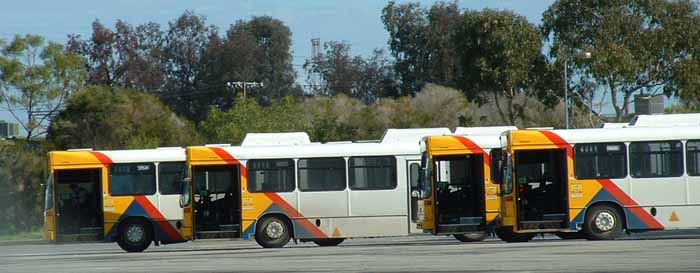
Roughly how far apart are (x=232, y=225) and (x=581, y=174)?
28.3 ft

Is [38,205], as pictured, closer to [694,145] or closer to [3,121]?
[3,121]

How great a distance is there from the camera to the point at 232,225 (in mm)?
30969

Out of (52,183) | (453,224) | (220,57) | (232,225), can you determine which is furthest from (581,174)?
(220,57)

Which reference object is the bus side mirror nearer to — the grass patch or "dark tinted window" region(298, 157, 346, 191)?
"dark tinted window" region(298, 157, 346, 191)

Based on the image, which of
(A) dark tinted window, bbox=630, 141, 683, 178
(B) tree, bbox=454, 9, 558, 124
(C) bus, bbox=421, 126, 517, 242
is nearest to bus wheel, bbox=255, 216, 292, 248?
(C) bus, bbox=421, 126, 517, 242

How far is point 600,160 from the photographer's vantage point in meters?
28.9

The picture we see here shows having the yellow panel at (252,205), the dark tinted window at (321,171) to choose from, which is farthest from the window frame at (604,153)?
the yellow panel at (252,205)

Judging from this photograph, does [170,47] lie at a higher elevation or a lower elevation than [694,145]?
higher

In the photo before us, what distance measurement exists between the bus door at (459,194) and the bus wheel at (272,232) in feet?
12.8

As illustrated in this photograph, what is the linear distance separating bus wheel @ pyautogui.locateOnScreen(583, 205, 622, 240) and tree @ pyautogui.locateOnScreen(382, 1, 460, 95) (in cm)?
5313

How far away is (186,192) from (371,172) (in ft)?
15.2

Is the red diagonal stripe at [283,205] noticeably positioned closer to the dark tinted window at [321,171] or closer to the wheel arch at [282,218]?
the wheel arch at [282,218]

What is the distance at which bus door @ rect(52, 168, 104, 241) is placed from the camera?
32219 mm

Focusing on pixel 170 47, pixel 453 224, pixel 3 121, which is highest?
pixel 170 47
